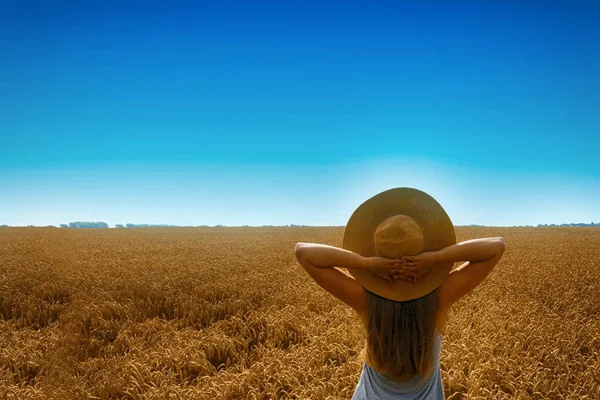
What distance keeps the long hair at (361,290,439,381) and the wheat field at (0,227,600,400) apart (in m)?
2.83

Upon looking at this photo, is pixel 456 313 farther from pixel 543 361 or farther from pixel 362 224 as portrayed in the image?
pixel 362 224

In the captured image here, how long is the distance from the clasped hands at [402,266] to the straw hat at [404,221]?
0.04m

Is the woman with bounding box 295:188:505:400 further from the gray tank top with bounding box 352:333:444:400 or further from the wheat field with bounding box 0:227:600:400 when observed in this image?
the wheat field with bounding box 0:227:600:400

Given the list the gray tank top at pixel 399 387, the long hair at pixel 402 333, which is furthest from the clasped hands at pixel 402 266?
the gray tank top at pixel 399 387

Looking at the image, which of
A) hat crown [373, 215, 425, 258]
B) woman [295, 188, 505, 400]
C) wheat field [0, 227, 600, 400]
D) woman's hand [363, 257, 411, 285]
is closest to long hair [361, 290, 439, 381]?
woman [295, 188, 505, 400]

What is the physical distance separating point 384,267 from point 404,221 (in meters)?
0.23

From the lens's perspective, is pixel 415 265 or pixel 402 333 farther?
pixel 402 333

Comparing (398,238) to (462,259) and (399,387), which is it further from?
(399,387)

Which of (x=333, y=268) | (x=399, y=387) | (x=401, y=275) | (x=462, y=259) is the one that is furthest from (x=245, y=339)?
(x=462, y=259)

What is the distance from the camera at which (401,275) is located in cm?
181

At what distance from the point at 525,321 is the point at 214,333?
18.9ft

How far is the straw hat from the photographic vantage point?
1859 millimetres

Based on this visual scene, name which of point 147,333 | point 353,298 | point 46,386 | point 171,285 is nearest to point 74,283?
point 171,285

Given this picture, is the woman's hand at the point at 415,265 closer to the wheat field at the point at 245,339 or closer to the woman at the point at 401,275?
the woman at the point at 401,275
